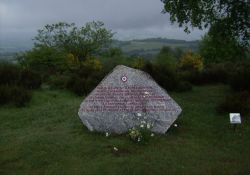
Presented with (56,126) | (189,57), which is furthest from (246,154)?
(189,57)

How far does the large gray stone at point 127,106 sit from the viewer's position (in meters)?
10.2

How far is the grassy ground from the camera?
8078 mm

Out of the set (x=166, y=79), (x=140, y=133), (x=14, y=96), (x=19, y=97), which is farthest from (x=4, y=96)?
(x=140, y=133)

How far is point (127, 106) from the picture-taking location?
10273mm

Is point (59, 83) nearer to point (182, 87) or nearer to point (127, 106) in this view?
point (182, 87)

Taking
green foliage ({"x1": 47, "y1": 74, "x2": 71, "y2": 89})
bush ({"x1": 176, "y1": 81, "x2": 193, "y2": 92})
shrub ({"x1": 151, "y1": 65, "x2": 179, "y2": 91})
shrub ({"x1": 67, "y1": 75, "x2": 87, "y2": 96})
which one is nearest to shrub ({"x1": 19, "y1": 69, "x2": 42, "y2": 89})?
green foliage ({"x1": 47, "y1": 74, "x2": 71, "y2": 89})

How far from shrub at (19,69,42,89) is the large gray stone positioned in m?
7.68

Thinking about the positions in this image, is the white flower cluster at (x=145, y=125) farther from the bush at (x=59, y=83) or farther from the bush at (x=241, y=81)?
the bush at (x=59, y=83)

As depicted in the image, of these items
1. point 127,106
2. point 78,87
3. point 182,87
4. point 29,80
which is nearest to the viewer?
point 127,106

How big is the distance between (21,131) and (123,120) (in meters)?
2.41

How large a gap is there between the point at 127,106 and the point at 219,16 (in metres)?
5.56

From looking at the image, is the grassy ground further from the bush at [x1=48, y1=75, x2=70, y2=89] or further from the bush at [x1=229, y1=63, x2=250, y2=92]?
the bush at [x1=48, y1=75, x2=70, y2=89]

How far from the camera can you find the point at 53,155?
8.80 meters

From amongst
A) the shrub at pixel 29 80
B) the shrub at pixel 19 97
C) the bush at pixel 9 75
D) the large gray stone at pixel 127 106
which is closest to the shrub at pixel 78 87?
the shrub at pixel 29 80
